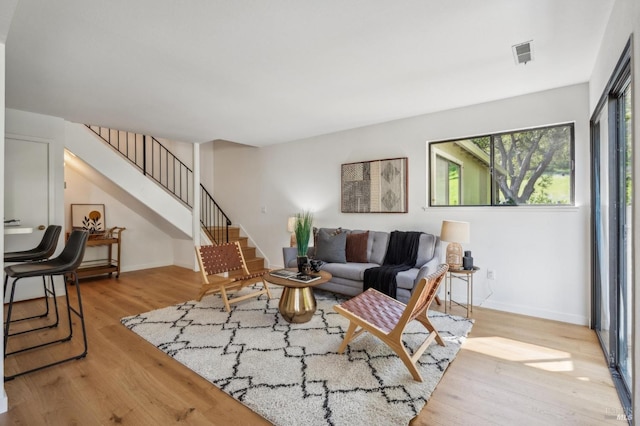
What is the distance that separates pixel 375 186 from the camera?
4.64 metres

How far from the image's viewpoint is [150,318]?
3359 mm

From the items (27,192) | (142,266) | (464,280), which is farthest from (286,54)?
(142,266)

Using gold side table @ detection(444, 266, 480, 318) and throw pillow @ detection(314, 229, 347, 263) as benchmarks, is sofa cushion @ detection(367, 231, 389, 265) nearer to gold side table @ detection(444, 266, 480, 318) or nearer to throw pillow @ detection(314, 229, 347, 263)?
throw pillow @ detection(314, 229, 347, 263)

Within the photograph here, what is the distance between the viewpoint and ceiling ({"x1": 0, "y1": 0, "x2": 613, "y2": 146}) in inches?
78.1

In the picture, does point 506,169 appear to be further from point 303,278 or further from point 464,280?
point 303,278

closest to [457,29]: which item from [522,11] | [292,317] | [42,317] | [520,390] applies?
[522,11]

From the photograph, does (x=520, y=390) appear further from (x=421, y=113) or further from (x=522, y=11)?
(x=421, y=113)

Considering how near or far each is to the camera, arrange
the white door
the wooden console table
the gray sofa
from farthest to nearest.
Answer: the wooden console table, the white door, the gray sofa

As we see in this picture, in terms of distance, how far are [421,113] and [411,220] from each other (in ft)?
4.81

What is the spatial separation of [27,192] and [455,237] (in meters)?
5.47

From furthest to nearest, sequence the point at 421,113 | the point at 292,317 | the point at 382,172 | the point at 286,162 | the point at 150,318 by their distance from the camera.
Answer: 1. the point at 286,162
2. the point at 382,172
3. the point at 421,113
4. the point at 150,318
5. the point at 292,317

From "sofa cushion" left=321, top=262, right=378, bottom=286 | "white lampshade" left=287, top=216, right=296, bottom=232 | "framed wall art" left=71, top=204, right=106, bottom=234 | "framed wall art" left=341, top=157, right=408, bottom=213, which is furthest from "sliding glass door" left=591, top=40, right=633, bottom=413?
"framed wall art" left=71, top=204, right=106, bottom=234

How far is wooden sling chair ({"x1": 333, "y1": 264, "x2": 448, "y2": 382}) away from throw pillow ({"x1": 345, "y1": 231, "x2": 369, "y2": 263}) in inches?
50.1

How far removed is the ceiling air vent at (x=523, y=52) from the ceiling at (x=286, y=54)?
0.06 meters
